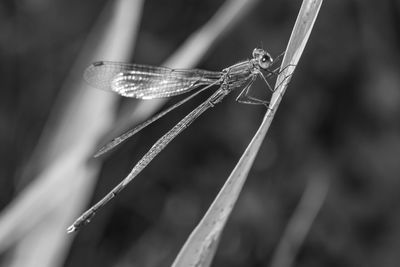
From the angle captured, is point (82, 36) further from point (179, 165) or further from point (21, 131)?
point (179, 165)

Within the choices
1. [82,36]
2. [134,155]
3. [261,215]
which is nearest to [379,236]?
[261,215]

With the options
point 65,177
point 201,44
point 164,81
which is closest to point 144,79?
point 164,81

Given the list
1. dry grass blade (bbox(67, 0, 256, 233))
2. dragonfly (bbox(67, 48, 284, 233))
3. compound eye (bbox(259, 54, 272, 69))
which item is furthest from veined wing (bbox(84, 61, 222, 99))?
compound eye (bbox(259, 54, 272, 69))

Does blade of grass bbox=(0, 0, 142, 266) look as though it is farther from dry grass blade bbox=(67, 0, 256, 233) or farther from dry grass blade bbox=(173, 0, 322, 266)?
dry grass blade bbox=(173, 0, 322, 266)

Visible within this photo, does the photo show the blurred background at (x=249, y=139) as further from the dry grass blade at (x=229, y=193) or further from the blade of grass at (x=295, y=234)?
the dry grass blade at (x=229, y=193)

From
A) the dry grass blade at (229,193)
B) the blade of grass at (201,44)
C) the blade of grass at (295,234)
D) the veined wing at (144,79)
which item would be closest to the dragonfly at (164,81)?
the veined wing at (144,79)

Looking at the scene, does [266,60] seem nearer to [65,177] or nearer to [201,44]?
[201,44]
